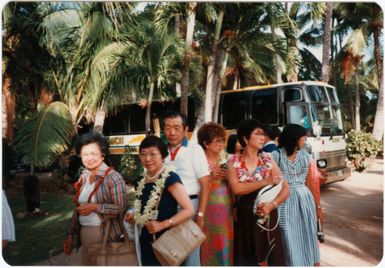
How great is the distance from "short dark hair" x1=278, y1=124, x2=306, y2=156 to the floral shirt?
0.29 meters

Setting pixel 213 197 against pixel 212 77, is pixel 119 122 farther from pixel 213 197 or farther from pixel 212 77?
pixel 213 197

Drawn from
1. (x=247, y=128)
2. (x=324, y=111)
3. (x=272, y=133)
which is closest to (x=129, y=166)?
(x=324, y=111)

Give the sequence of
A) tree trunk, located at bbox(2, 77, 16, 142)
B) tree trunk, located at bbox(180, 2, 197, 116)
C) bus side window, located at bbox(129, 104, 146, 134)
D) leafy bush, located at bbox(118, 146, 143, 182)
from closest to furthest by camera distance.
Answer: tree trunk, located at bbox(180, 2, 197, 116), tree trunk, located at bbox(2, 77, 16, 142), leafy bush, located at bbox(118, 146, 143, 182), bus side window, located at bbox(129, 104, 146, 134)

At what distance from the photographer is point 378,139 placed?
11086mm

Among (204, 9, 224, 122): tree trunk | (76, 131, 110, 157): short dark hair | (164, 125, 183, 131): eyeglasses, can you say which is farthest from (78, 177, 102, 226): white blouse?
(204, 9, 224, 122): tree trunk

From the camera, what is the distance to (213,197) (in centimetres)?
277

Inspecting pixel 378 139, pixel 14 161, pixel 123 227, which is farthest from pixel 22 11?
pixel 378 139

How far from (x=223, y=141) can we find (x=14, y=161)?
636cm

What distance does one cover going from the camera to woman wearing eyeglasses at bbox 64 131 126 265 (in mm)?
2340

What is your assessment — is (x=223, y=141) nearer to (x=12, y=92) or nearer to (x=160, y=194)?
(x=160, y=194)

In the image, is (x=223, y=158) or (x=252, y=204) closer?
(x=252, y=204)

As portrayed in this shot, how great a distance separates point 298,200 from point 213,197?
2.26ft

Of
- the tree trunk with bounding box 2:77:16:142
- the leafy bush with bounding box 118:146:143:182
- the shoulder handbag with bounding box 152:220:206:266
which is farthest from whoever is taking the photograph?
the leafy bush with bounding box 118:146:143:182

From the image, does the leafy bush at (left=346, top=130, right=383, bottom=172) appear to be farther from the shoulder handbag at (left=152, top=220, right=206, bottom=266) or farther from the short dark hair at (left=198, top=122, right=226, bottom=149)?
the shoulder handbag at (left=152, top=220, right=206, bottom=266)
